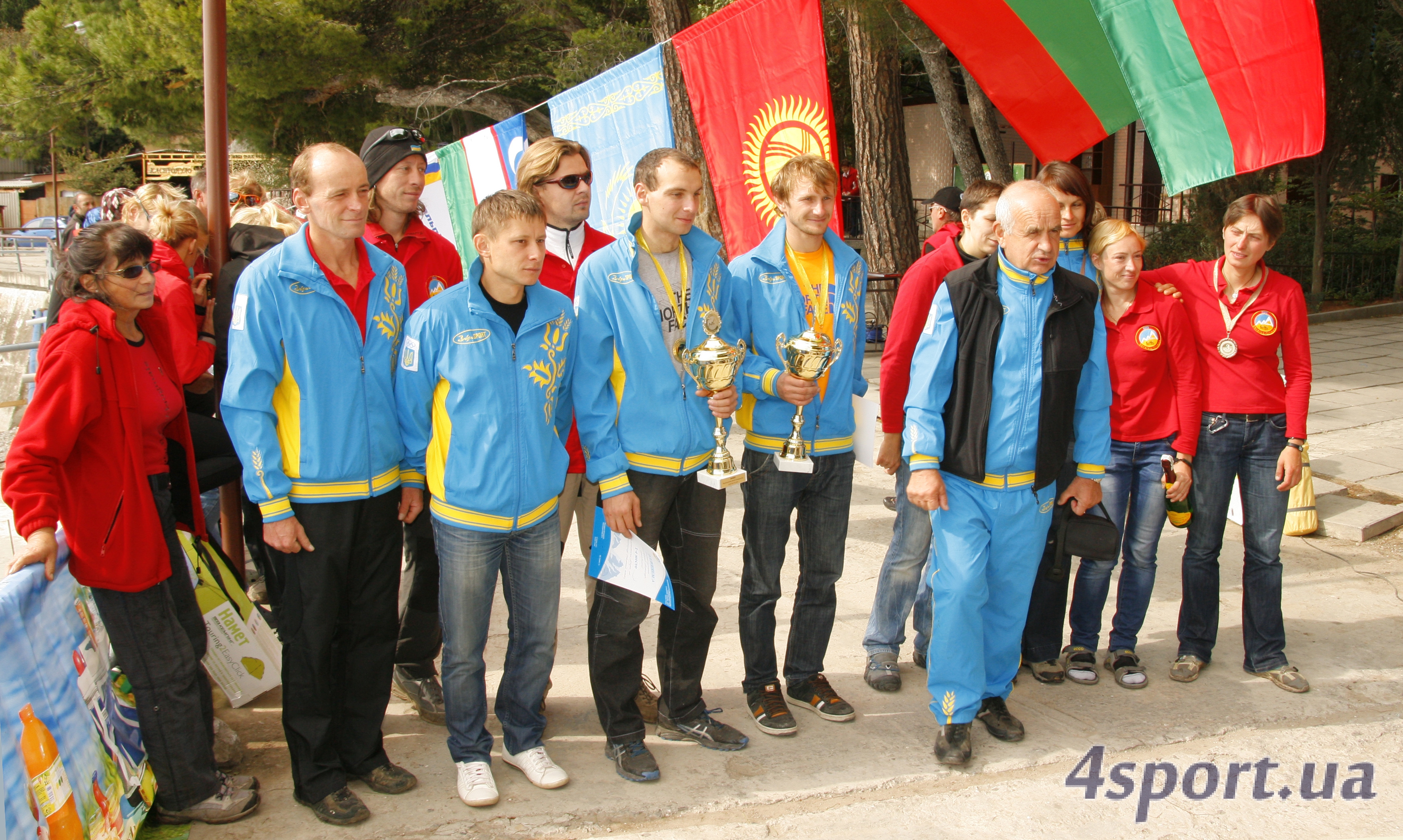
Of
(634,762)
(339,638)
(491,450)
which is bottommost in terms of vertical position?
(634,762)

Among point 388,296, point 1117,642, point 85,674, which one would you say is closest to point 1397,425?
point 1117,642

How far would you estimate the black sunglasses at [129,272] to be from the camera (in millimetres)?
3102

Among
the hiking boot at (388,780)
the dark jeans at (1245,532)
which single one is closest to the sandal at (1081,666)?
the dark jeans at (1245,532)

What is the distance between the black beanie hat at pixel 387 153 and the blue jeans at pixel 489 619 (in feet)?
4.91

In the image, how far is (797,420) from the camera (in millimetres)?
3707

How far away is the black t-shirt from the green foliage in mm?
38070

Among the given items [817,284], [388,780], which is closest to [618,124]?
[817,284]

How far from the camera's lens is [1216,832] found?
10.6 ft

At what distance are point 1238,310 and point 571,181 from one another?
272 cm

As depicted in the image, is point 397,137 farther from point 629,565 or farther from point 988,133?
point 988,133

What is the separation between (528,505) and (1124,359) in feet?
8.03

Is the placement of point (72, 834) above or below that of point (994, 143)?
below

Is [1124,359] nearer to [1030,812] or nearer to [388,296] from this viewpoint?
[1030,812]

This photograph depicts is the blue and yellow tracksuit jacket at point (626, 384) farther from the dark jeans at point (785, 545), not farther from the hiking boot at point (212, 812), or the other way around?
the hiking boot at point (212, 812)
